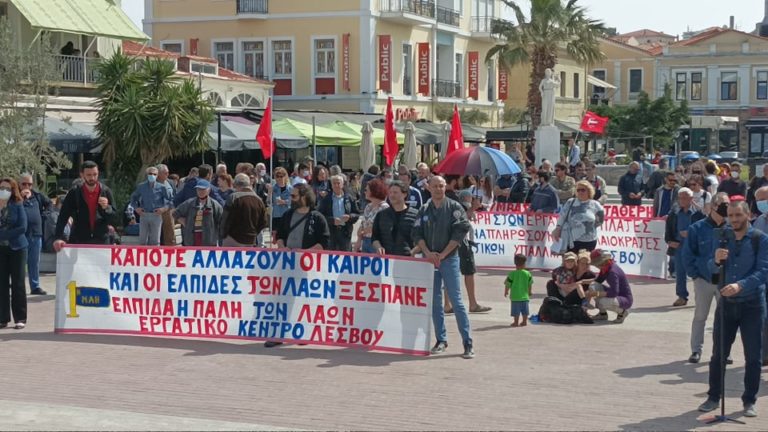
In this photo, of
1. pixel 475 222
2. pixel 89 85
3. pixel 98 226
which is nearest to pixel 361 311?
pixel 98 226

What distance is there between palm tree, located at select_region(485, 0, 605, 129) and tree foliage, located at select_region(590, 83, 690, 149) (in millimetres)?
13075

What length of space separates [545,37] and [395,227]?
37794 mm

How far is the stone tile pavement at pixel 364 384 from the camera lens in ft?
29.3

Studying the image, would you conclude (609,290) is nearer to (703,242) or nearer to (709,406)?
(703,242)

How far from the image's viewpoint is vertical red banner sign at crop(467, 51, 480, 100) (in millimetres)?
56562

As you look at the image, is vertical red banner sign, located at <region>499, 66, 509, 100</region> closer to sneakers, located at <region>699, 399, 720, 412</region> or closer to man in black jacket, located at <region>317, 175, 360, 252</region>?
man in black jacket, located at <region>317, 175, 360, 252</region>

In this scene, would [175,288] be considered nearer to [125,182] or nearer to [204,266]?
[204,266]

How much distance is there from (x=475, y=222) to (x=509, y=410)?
10.9m

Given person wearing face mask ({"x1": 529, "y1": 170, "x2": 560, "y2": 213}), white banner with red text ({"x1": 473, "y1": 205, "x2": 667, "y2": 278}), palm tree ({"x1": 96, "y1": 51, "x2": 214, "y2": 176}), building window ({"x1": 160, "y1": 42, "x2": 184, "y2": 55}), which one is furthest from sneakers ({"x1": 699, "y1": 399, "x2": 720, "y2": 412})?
building window ({"x1": 160, "y1": 42, "x2": 184, "y2": 55})

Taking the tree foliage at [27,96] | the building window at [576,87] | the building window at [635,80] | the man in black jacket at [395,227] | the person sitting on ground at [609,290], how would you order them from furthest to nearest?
the building window at [635,80] → the building window at [576,87] → the tree foliage at [27,96] → the person sitting on ground at [609,290] → the man in black jacket at [395,227]

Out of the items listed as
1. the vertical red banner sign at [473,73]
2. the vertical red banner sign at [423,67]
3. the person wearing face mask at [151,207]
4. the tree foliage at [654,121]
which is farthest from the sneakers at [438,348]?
the tree foliage at [654,121]

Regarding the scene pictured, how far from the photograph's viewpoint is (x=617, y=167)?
162ft

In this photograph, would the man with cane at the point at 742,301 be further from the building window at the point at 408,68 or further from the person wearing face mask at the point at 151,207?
the building window at the point at 408,68

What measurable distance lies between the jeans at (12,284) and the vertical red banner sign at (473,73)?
4443 centimetres
